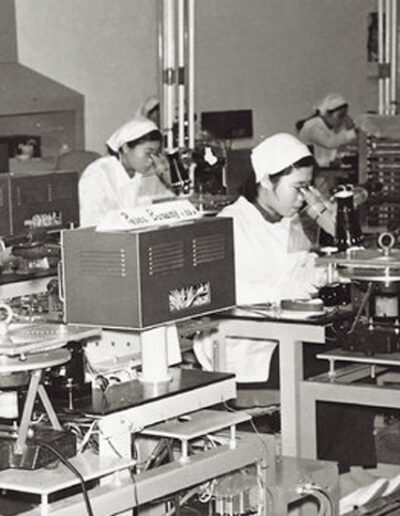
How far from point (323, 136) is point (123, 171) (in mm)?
4071

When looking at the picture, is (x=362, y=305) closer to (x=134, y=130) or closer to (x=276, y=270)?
(x=276, y=270)

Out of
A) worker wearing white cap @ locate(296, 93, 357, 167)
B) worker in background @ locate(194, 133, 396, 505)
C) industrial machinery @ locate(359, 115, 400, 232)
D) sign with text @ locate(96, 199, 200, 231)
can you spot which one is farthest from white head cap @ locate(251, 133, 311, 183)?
worker wearing white cap @ locate(296, 93, 357, 167)

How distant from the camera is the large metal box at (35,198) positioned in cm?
470

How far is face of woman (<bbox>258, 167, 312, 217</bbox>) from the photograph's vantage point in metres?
4.31

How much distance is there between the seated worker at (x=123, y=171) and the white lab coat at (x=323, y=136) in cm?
377

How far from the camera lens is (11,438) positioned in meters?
2.71

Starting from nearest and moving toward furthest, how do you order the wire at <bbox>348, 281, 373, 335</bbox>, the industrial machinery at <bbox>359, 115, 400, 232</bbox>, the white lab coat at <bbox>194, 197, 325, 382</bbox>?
the wire at <bbox>348, 281, 373, 335</bbox>
the white lab coat at <bbox>194, 197, 325, 382</bbox>
the industrial machinery at <bbox>359, 115, 400, 232</bbox>

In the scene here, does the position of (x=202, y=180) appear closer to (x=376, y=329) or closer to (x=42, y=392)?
(x=376, y=329)

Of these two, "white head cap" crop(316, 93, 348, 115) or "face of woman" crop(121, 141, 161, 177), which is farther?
"white head cap" crop(316, 93, 348, 115)

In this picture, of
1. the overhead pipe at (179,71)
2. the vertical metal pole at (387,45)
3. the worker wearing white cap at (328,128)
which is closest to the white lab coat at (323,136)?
the worker wearing white cap at (328,128)

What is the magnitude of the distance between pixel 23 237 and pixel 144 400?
1998 millimetres

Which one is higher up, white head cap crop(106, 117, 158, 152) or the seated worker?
white head cap crop(106, 117, 158, 152)

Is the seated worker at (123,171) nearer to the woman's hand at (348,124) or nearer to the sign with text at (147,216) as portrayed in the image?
the sign with text at (147,216)

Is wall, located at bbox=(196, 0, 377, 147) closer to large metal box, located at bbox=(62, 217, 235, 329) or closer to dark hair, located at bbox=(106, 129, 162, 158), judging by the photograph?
dark hair, located at bbox=(106, 129, 162, 158)
